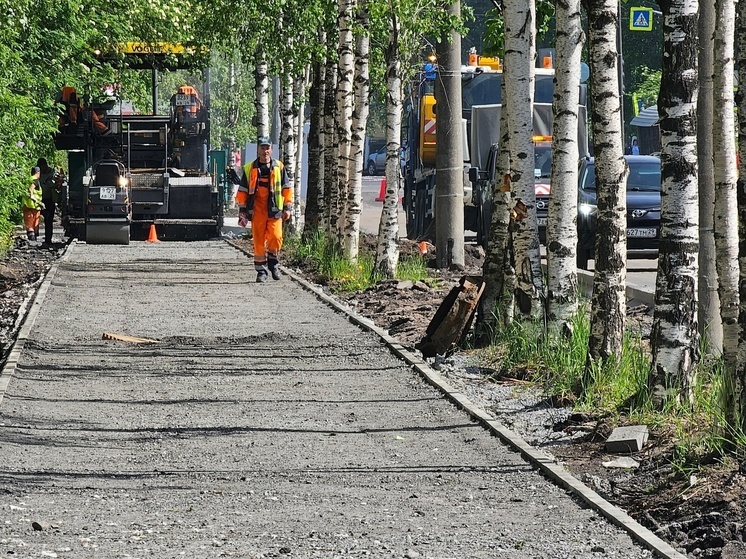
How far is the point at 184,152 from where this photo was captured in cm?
3244

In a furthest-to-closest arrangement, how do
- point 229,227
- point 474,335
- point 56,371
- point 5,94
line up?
point 229,227
point 5,94
point 474,335
point 56,371

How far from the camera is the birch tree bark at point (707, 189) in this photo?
34.2ft

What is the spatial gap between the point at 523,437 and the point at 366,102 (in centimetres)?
1175

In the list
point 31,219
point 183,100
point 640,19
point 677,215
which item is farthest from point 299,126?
point 677,215

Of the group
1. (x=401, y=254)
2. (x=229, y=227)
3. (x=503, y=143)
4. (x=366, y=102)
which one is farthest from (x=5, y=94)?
(x=229, y=227)

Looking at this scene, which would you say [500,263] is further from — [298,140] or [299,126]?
[299,126]

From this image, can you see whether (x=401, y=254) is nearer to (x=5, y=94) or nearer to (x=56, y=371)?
(x=5, y=94)

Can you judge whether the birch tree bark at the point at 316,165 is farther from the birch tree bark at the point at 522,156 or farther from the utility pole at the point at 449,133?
the birch tree bark at the point at 522,156

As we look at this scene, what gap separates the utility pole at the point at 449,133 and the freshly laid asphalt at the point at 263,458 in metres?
6.60

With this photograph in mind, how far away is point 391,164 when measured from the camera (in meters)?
20.0

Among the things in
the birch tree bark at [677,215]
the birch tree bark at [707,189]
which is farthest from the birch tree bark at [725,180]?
the birch tree bark at [677,215]

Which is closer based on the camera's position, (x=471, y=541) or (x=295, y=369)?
(x=471, y=541)

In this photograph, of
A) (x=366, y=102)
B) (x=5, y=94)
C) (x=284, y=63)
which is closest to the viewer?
(x=5, y=94)

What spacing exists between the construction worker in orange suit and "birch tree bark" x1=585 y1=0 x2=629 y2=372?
977cm
